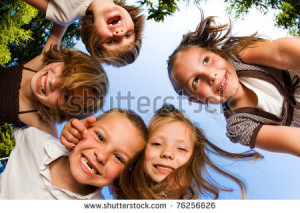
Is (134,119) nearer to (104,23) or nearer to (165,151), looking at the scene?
(165,151)

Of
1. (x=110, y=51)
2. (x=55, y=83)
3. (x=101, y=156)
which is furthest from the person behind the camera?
(x=110, y=51)

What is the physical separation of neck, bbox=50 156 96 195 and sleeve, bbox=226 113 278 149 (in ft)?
1.32

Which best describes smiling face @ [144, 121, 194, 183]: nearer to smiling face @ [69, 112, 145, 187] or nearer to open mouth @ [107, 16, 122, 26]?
smiling face @ [69, 112, 145, 187]

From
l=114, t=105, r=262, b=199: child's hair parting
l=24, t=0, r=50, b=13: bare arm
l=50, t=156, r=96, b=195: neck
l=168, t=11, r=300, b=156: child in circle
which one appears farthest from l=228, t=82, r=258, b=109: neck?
l=24, t=0, r=50, b=13: bare arm

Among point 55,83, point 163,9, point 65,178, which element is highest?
point 163,9

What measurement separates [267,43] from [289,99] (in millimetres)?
171

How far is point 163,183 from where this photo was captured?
77cm

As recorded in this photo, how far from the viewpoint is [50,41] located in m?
0.90

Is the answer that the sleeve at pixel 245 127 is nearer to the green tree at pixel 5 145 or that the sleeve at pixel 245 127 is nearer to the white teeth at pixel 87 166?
the white teeth at pixel 87 166

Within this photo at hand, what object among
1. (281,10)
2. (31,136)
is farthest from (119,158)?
(281,10)

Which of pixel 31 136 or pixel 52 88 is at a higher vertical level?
pixel 52 88

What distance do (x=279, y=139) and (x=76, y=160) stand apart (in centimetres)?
50

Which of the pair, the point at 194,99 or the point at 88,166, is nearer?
the point at 88,166
